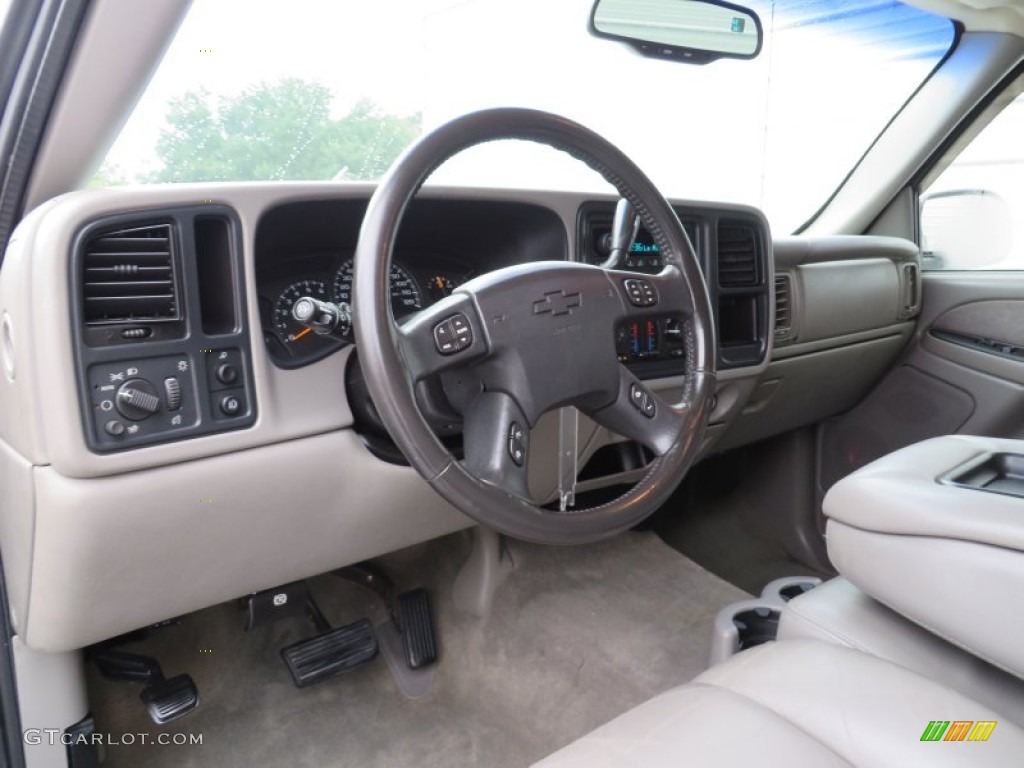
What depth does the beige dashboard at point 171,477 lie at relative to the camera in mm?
993

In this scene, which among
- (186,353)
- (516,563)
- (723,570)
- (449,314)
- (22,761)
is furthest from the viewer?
(723,570)

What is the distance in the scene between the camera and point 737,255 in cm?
188

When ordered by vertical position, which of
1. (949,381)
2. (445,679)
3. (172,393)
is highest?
(172,393)

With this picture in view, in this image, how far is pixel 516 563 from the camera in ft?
6.74

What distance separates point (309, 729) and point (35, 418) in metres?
1.03

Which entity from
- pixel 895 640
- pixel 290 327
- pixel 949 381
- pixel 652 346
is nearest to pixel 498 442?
pixel 290 327

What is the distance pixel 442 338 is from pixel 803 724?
63 cm

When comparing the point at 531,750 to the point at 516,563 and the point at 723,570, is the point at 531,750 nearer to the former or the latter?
the point at 516,563

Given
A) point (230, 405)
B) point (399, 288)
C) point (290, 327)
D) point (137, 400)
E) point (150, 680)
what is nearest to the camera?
point (137, 400)

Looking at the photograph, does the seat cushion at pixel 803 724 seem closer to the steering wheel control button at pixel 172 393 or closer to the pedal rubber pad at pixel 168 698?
the steering wheel control button at pixel 172 393

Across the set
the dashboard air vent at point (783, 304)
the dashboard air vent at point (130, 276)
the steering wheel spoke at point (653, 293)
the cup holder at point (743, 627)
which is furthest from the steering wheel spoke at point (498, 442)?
the dashboard air vent at point (783, 304)

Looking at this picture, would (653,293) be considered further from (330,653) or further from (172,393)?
(330,653)

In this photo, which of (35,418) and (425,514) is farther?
(425,514)

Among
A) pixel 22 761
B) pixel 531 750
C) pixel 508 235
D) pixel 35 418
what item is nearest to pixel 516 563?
pixel 531 750
